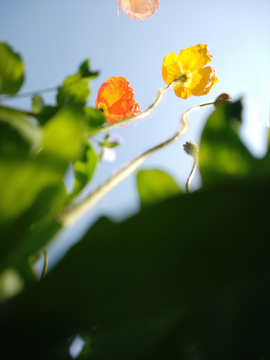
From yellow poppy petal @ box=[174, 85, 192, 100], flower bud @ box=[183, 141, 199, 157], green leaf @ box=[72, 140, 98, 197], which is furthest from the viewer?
yellow poppy petal @ box=[174, 85, 192, 100]

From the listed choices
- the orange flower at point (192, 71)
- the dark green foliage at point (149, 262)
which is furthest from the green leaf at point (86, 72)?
the orange flower at point (192, 71)

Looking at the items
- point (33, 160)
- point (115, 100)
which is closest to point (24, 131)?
point (33, 160)

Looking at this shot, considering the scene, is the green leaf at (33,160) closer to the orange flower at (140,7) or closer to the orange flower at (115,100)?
the orange flower at (115,100)

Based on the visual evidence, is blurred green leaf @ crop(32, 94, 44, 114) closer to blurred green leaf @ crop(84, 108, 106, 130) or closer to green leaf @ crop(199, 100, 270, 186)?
blurred green leaf @ crop(84, 108, 106, 130)

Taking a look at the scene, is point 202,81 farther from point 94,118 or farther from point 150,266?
point 150,266

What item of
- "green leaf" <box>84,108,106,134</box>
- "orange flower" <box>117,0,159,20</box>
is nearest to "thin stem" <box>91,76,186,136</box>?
"green leaf" <box>84,108,106,134</box>

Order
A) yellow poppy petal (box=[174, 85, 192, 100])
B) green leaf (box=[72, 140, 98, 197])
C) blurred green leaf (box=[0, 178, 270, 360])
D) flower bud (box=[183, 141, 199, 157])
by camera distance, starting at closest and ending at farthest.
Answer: blurred green leaf (box=[0, 178, 270, 360])
green leaf (box=[72, 140, 98, 197])
flower bud (box=[183, 141, 199, 157])
yellow poppy petal (box=[174, 85, 192, 100])
